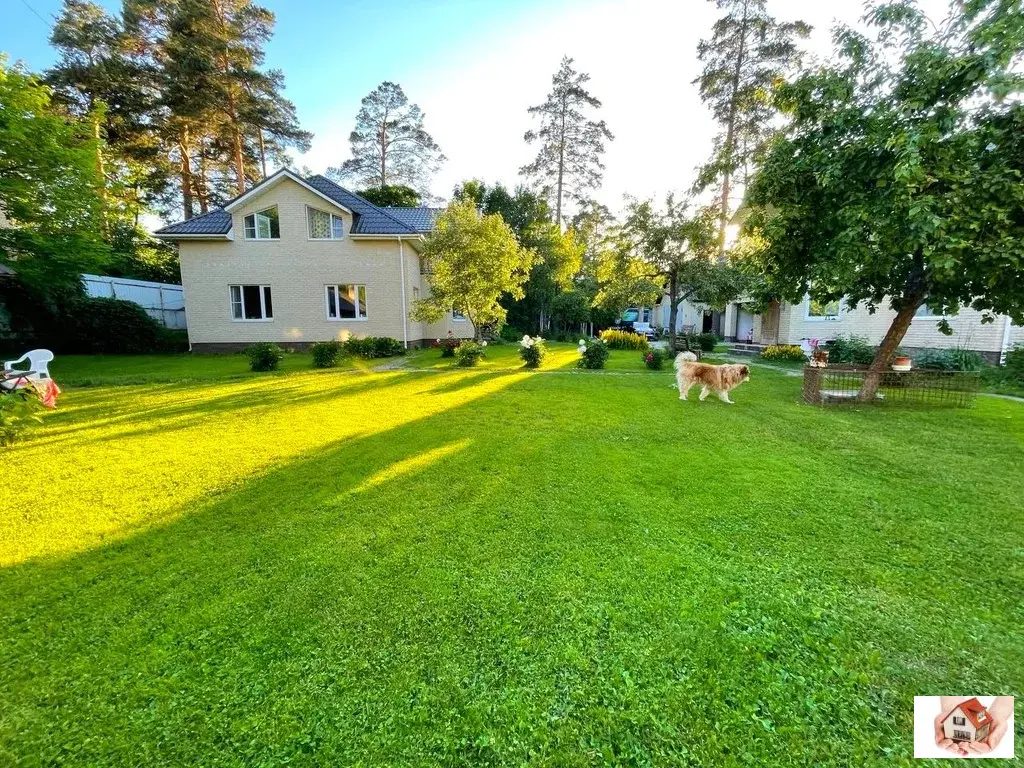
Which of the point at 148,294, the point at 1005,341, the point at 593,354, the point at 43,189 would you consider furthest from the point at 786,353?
the point at 148,294

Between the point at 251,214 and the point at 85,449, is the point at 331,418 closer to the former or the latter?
the point at 85,449

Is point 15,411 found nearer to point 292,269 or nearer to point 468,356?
point 468,356

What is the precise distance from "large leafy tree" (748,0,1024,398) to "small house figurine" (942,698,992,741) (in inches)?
270

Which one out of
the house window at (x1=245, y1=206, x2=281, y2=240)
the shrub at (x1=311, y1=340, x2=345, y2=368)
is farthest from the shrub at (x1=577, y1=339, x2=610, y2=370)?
the house window at (x1=245, y1=206, x2=281, y2=240)

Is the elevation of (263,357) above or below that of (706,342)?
below

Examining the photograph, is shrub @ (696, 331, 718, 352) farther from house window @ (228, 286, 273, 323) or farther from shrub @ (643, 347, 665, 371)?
house window @ (228, 286, 273, 323)

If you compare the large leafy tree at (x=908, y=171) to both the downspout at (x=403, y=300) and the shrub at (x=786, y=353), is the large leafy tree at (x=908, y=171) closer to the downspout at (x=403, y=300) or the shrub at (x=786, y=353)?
the shrub at (x=786, y=353)

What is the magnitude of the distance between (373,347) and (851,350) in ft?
54.1

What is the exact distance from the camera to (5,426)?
5562 millimetres

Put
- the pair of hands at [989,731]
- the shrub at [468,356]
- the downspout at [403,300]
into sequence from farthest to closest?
the downspout at [403,300]
the shrub at [468,356]
the pair of hands at [989,731]

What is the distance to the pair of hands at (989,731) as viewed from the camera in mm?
1845

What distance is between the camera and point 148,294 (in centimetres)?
2172

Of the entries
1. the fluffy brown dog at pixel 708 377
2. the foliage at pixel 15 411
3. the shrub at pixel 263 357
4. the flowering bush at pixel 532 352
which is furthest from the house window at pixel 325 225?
the fluffy brown dog at pixel 708 377

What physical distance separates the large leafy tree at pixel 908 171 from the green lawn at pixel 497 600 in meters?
3.13
